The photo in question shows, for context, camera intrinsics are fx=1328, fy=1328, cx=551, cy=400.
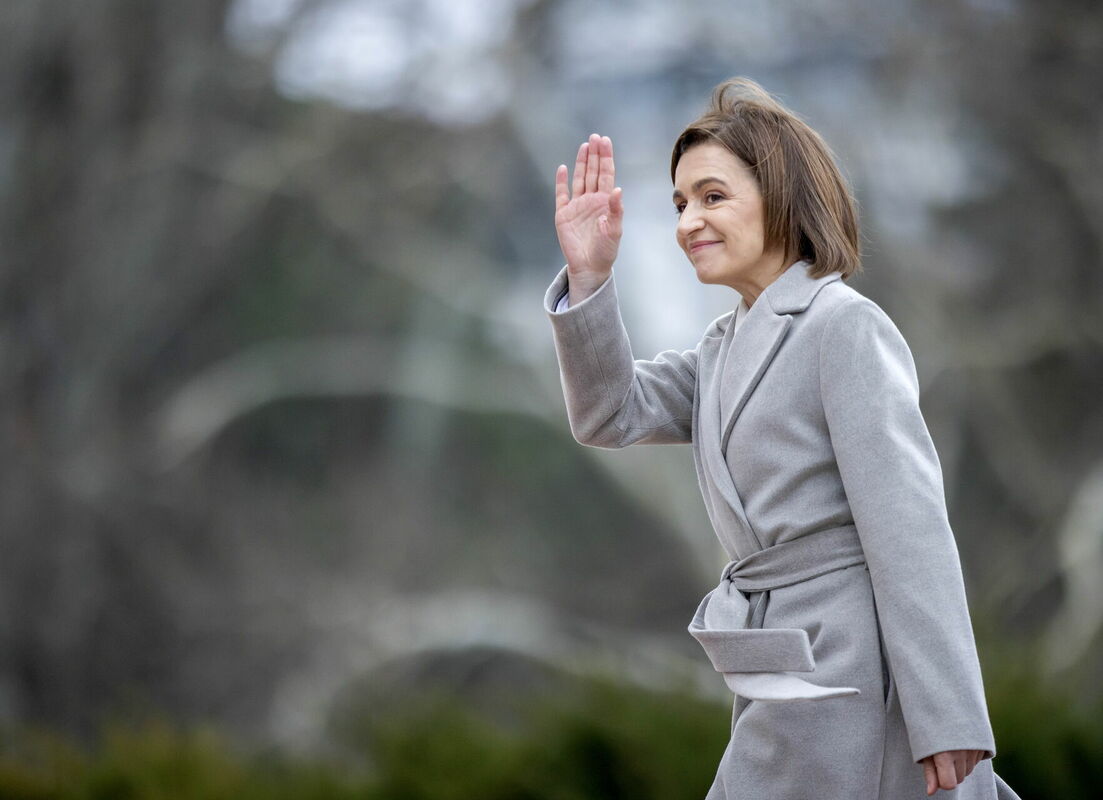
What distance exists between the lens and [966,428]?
991 centimetres

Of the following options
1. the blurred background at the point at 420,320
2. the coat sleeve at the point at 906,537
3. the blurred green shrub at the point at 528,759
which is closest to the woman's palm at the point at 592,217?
the coat sleeve at the point at 906,537

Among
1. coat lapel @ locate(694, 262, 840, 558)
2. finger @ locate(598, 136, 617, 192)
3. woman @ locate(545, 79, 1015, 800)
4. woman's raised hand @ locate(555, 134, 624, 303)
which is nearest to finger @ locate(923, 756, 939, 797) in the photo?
woman @ locate(545, 79, 1015, 800)

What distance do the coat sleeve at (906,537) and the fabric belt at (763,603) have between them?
7 centimetres

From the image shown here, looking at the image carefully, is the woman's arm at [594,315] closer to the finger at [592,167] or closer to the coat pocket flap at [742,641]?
the finger at [592,167]

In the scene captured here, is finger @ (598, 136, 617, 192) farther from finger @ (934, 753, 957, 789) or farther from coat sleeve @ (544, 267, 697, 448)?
finger @ (934, 753, 957, 789)

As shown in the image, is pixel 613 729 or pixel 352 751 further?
pixel 352 751

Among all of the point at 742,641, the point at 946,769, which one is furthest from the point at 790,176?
the point at 946,769

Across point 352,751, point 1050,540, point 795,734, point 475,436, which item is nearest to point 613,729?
point 352,751

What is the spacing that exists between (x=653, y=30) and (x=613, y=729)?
6538 millimetres

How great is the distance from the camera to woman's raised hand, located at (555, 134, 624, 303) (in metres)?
2.05

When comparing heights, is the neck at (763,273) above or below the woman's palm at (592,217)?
below

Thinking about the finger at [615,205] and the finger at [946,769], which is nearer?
the finger at [946,769]

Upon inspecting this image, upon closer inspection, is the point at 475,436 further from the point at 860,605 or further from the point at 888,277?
the point at 860,605

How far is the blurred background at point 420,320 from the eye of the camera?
30.4ft
